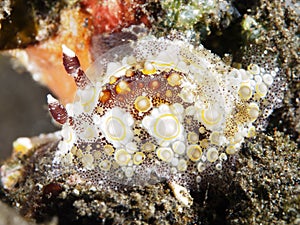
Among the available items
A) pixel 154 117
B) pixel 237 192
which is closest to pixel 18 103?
pixel 154 117

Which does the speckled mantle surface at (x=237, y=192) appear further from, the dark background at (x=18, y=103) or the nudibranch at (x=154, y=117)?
the dark background at (x=18, y=103)

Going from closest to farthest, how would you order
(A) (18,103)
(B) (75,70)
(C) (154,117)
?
(C) (154,117) → (B) (75,70) → (A) (18,103)

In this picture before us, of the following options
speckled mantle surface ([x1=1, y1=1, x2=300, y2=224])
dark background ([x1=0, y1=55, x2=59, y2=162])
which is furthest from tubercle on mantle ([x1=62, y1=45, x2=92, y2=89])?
dark background ([x1=0, y1=55, x2=59, y2=162])

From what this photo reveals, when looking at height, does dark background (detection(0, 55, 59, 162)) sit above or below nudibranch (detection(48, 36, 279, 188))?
above

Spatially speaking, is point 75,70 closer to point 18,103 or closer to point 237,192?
point 237,192

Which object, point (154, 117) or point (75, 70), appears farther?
point (75, 70)

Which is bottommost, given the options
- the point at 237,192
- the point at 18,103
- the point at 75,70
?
the point at 237,192

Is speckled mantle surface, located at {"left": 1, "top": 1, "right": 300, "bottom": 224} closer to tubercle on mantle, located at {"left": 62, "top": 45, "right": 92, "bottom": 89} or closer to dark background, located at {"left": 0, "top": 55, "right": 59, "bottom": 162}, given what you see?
tubercle on mantle, located at {"left": 62, "top": 45, "right": 92, "bottom": 89}
